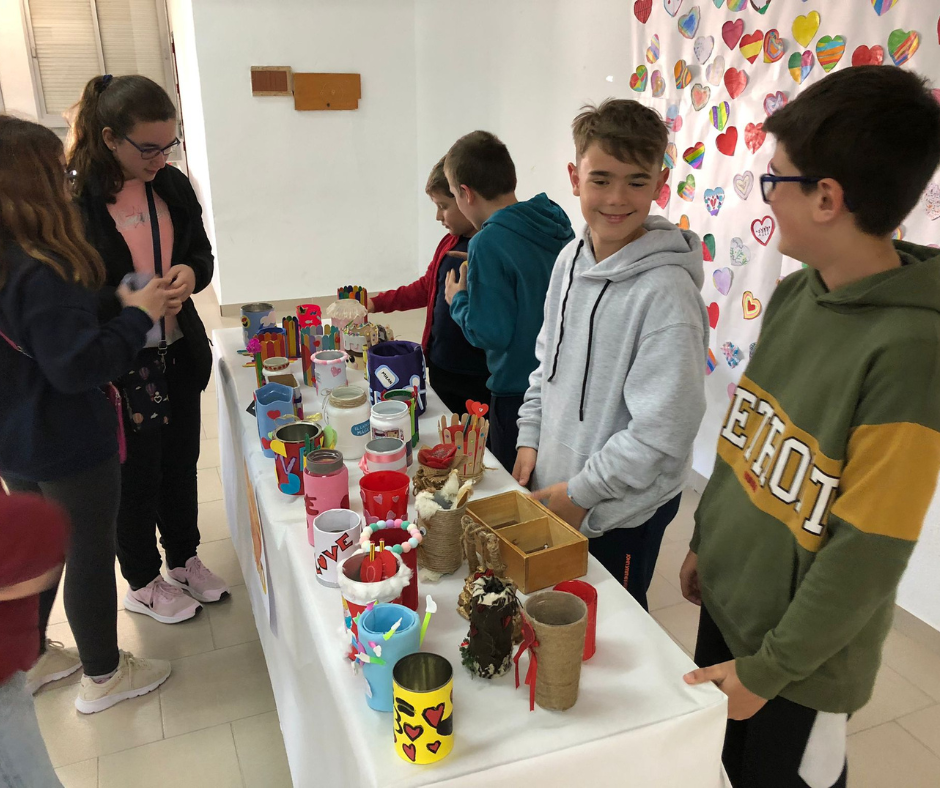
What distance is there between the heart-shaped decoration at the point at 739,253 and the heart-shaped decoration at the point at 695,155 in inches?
14.2

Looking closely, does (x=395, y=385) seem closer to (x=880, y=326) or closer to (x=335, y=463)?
(x=335, y=463)

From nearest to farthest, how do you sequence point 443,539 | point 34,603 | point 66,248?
point 34,603
point 443,539
point 66,248

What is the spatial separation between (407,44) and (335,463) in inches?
197

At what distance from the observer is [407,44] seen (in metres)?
5.45

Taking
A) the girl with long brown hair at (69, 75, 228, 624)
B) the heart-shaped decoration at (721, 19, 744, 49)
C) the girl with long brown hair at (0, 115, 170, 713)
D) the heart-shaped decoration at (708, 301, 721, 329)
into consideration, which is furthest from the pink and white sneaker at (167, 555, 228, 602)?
the heart-shaped decoration at (721, 19, 744, 49)

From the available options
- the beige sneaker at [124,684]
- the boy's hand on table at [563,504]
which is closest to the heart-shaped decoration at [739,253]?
the boy's hand on table at [563,504]

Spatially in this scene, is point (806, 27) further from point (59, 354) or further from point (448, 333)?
point (59, 354)

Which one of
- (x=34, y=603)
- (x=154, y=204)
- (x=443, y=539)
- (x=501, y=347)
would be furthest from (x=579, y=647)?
(x=154, y=204)

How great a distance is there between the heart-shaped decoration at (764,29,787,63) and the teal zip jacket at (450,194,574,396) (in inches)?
43.9

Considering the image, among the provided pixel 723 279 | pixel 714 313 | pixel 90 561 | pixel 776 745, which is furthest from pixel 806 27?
pixel 90 561

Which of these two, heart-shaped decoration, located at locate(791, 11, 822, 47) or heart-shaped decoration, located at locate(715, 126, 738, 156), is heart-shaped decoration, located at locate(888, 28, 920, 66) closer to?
heart-shaped decoration, located at locate(791, 11, 822, 47)

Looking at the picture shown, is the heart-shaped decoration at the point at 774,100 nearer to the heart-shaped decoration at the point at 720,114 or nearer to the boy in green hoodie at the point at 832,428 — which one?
the heart-shaped decoration at the point at 720,114

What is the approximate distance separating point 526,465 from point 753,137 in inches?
66.2

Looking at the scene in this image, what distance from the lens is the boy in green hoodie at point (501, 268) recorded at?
6.06 feet
